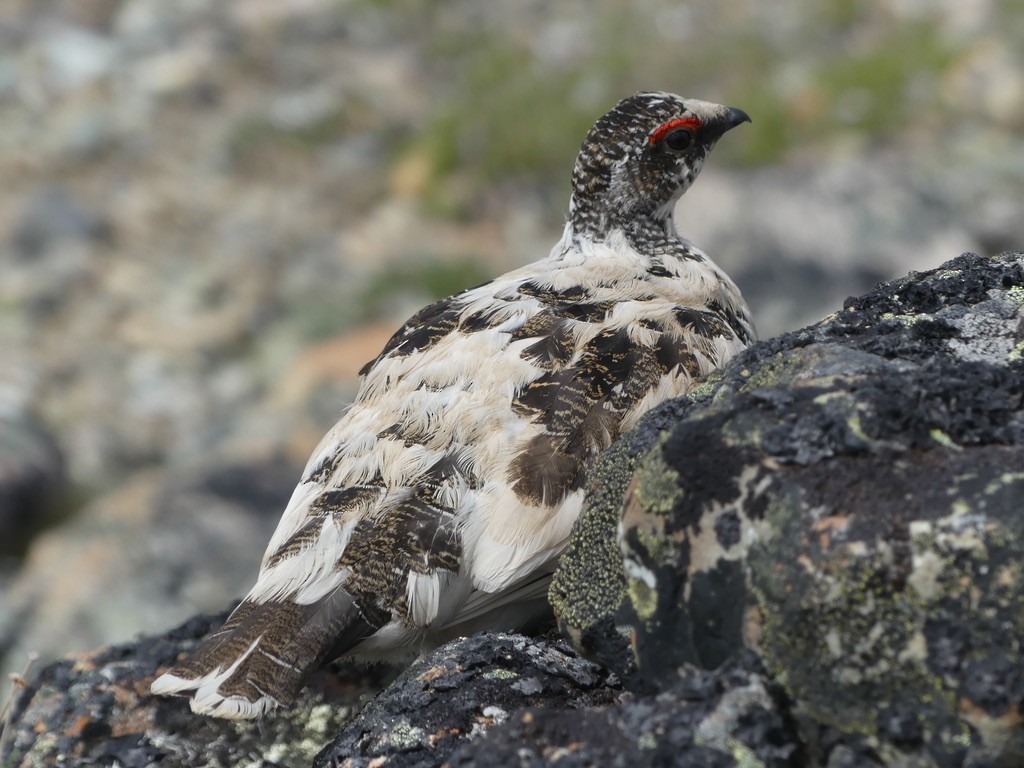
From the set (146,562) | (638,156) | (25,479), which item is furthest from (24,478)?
(638,156)

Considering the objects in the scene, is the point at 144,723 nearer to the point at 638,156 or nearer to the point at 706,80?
the point at 638,156

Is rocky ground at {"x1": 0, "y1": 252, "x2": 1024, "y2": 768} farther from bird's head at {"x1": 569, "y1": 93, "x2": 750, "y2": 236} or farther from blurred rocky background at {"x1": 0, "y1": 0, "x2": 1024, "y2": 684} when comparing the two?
blurred rocky background at {"x1": 0, "y1": 0, "x2": 1024, "y2": 684}

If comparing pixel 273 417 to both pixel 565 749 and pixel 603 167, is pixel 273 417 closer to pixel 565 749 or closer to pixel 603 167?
pixel 603 167

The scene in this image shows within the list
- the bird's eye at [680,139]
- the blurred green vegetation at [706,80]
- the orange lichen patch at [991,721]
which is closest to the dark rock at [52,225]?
the blurred green vegetation at [706,80]

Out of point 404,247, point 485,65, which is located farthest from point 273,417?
point 485,65

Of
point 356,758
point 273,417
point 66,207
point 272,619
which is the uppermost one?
point 66,207

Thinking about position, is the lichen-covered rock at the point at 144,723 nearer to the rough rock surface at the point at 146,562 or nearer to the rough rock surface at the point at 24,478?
the rough rock surface at the point at 146,562
